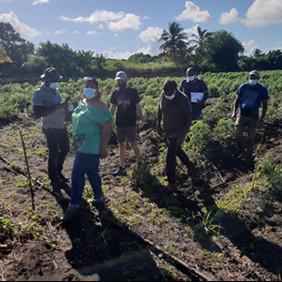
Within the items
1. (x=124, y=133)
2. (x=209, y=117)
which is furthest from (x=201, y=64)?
(x=124, y=133)

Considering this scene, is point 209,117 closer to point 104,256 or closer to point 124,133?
point 124,133

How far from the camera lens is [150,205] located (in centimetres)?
673

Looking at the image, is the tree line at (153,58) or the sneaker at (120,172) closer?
the sneaker at (120,172)

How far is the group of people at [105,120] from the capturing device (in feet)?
19.3

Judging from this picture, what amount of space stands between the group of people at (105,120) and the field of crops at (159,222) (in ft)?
1.29

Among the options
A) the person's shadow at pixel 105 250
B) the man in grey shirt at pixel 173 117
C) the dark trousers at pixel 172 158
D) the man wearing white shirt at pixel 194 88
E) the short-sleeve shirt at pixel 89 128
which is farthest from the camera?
the man wearing white shirt at pixel 194 88

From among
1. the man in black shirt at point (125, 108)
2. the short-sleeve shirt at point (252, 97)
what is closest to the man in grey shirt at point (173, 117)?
the man in black shirt at point (125, 108)

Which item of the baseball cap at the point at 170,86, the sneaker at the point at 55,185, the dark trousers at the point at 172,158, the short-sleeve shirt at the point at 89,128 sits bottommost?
the sneaker at the point at 55,185

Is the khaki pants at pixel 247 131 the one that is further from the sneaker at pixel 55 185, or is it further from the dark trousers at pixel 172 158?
the sneaker at pixel 55 185

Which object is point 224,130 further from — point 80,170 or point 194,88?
point 80,170

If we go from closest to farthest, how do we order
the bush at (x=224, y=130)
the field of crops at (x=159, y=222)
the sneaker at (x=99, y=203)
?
the field of crops at (x=159, y=222) → the sneaker at (x=99, y=203) → the bush at (x=224, y=130)

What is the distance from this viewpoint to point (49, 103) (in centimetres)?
693

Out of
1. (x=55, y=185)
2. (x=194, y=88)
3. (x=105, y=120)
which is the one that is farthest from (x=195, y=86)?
(x=105, y=120)

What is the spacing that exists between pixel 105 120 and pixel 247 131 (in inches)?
153
